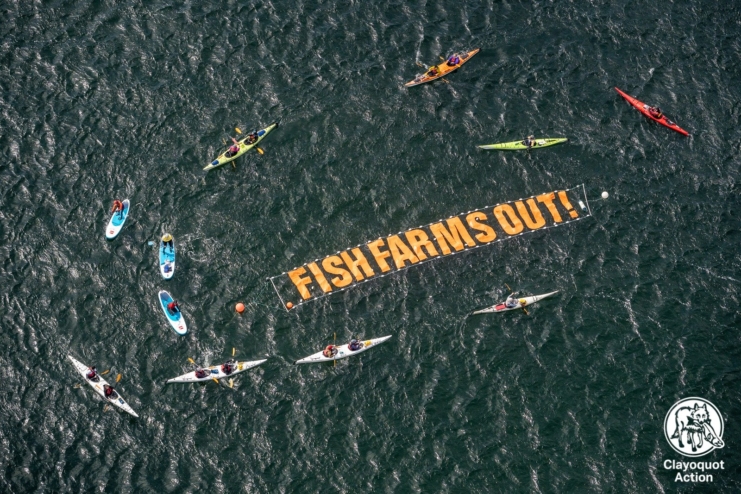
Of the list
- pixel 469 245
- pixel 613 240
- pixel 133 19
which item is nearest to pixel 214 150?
pixel 133 19

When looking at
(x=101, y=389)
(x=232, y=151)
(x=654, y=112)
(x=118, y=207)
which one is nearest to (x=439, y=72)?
(x=654, y=112)

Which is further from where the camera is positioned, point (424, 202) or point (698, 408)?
point (424, 202)

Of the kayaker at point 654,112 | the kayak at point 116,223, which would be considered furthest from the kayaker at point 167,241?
the kayaker at point 654,112

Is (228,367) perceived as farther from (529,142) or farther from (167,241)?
(529,142)

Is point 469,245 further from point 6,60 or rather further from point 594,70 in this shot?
point 6,60

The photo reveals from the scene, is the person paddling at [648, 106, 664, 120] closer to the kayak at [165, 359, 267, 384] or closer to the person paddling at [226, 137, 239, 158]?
the person paddling at [226, 137, 239, 158]

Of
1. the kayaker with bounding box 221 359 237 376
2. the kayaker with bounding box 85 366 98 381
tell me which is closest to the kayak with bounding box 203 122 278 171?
the kayaker with bounding box 221 359 237 376
